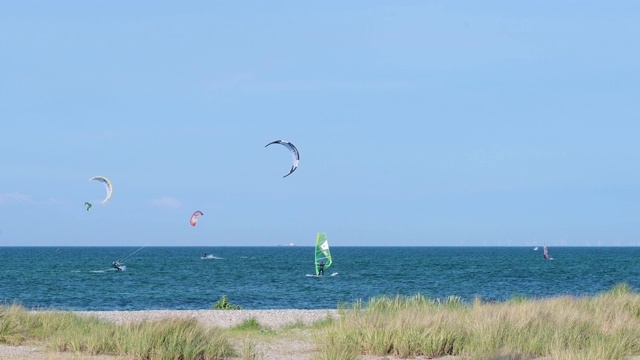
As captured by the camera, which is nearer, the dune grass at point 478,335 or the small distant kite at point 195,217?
the dune grass at point 478,335

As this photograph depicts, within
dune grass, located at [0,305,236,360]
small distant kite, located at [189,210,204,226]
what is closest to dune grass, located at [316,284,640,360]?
dune grass, located at [0,305,236,360]

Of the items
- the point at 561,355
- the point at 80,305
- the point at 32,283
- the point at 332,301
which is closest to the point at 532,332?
the point at 561,355

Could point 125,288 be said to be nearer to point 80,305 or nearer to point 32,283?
point 32,283

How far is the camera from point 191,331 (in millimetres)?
13688

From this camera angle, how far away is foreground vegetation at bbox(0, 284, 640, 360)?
43.5 ft

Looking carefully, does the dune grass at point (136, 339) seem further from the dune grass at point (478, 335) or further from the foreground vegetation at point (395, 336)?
the dune grass at point (478, 335)

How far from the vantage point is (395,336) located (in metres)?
14.1

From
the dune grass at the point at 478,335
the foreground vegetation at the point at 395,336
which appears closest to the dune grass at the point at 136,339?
the foreground vegetation at the point at 395,336

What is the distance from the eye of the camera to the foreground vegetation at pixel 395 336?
43.5 ft

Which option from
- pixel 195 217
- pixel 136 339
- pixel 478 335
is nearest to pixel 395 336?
pixel 478 335

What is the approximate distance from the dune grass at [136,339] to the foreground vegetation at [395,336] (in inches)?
0.6

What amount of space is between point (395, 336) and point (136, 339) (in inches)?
160

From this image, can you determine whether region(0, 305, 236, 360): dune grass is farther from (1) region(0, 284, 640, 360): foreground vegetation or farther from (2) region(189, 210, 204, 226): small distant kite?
(2) region(189, 210, 204, 226): small distant kite

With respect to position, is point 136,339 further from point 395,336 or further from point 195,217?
point 195,217
